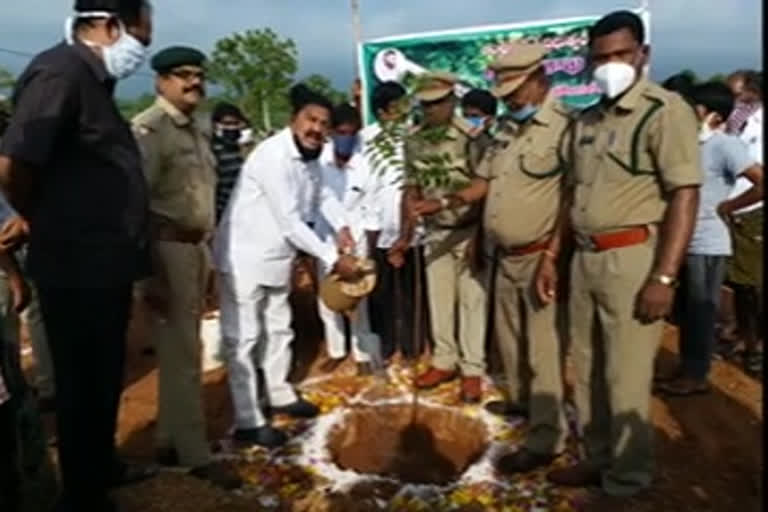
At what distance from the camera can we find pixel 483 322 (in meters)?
5.21

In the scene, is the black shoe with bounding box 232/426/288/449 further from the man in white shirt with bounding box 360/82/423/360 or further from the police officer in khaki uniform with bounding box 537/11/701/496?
the police officer in khaki uniform with bounding box 537/11/701/496

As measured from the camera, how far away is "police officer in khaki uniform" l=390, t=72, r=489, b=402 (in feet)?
15.6

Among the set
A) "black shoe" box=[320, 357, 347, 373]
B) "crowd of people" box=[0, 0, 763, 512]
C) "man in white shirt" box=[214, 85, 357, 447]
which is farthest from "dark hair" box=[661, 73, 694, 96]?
"black shoe" box=[320, 357, 347, 373]

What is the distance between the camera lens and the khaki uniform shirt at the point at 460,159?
4.87 meters

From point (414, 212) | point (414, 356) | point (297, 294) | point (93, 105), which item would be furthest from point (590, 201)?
point (297, 294)

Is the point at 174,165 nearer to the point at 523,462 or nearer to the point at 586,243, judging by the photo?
the point at 586,243

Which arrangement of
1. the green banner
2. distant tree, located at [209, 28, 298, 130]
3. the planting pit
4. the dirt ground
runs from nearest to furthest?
the dirt ground < the planting pit < the green banner < distant tree, located at [209, 28, 298, 130]

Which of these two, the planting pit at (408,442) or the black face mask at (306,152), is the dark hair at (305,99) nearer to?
the black face mask at (306,152)

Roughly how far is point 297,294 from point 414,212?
107 inches

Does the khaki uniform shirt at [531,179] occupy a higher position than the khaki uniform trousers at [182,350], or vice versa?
the khaki uniform shirt at [531,179]

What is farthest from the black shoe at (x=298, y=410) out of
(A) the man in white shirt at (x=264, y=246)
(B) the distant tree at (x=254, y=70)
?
(B) the distant tree at (x=254, y=70)

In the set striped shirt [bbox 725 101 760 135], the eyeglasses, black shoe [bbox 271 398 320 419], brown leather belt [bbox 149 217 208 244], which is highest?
the eyeglasses

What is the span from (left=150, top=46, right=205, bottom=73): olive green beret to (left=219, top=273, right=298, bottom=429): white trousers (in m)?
1.18

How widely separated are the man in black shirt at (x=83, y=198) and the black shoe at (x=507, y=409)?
8.05 feet
